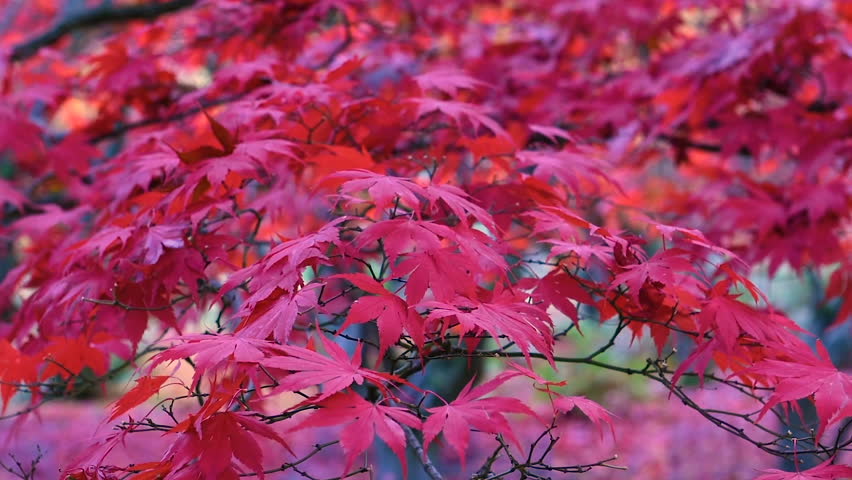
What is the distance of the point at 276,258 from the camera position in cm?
142

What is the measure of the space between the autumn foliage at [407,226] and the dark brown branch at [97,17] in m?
0.02

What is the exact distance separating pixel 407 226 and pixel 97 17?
9.42ft

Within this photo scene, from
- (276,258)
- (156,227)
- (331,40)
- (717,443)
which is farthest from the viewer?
(717,443)

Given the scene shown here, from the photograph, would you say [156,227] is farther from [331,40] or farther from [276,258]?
[331,40]

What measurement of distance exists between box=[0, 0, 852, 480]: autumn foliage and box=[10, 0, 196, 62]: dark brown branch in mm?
18

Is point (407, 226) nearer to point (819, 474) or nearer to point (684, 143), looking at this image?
point (819, 474)

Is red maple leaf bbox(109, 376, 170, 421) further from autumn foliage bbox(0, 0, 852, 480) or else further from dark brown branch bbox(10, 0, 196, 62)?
dark brown branch bbox(10, 0, 196, 62)

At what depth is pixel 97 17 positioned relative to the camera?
3.54 m

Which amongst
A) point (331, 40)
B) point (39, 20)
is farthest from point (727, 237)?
point (39, 20)

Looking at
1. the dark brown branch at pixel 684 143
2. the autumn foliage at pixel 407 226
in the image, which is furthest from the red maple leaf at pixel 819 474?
the dark brown branch at pixel 684 143

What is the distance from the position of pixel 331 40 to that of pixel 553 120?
1289 mm

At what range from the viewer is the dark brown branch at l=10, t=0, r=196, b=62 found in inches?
Answer: 137

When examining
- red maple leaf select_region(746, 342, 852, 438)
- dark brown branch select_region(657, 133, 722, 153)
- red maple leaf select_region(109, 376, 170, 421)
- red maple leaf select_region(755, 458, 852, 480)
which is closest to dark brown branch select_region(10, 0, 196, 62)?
dark brown branch select_region(657, 133, 722, 153)

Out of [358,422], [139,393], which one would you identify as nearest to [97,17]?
[139,393]
